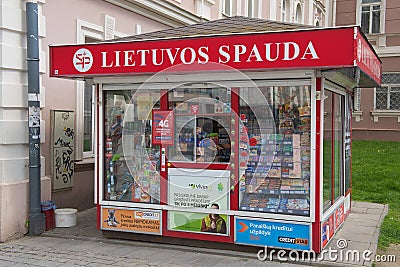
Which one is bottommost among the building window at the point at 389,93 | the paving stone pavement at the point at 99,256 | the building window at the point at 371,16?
the paving stone pavement at the point at 99,256

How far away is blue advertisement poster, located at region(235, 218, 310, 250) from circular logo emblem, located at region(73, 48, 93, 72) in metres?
2.70

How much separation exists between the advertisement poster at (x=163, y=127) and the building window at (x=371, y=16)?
54.9ft

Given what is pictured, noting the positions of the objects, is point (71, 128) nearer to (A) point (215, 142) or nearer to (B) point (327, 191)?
(A) point (215, 142)

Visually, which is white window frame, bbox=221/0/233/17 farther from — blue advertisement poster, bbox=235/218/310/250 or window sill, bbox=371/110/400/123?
blue advertisement poster, bbox=235/218/310/250

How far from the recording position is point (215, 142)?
21.1 feet

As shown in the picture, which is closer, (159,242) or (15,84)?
(159,242)

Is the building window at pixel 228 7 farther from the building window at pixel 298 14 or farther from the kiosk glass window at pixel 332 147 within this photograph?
the kiosk glass window at pixel 332 147

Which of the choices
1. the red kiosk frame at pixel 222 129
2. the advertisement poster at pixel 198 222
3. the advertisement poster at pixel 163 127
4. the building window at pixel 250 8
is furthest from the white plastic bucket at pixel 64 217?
the building window at pixel 250 8

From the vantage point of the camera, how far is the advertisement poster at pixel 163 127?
21.5 ft

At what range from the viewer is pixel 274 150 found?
6.29m

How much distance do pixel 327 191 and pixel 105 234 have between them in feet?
10.1

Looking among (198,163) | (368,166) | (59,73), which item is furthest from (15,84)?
(368,166)

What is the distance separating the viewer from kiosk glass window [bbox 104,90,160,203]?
6824 millimetres

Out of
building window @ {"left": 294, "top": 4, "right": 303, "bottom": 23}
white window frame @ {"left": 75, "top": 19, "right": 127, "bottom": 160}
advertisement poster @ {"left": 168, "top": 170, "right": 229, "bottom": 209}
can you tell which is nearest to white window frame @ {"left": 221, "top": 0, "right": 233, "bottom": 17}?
white window frame @ {"left": 75, "top": 19, "right": 127, "bottom": 160}
